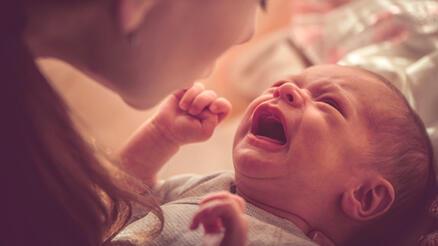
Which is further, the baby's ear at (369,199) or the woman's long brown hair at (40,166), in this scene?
the baby's ear at (369,199)

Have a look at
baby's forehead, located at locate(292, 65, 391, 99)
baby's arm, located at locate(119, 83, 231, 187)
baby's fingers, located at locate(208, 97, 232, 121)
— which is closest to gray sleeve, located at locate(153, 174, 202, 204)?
baby's arm, located at locate(119, 83, 231, 187)

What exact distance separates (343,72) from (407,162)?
17 cm

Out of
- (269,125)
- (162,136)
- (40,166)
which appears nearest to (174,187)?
(162,136)

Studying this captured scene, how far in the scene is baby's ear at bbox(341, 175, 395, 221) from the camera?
841 millimetres

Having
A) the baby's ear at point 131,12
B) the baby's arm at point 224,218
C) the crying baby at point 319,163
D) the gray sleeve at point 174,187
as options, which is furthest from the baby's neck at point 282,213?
the baby's ear at point 131,12

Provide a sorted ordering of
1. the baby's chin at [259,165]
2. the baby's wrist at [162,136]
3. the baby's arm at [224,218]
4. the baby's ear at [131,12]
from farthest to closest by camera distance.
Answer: the baby's wrist at [162,136] < the baby's chin at [259,165] < the baby's arm at [224,218] < the baby's ear at [131,12]

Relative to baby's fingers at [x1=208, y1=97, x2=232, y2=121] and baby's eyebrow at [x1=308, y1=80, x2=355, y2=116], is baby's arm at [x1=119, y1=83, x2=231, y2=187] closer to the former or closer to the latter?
baby's fingers at [x1=208, y1=97, x2=232, y2=121]

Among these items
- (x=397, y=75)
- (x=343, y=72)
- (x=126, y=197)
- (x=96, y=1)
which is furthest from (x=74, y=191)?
(x=397, y=75)

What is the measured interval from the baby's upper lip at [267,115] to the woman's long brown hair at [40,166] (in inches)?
10.1

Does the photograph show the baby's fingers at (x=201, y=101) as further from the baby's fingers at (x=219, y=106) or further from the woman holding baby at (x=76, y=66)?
the woman holding baby at (x=76, y=66)

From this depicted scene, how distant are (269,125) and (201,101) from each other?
110 millimetres

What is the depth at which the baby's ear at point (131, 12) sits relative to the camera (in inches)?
18.1

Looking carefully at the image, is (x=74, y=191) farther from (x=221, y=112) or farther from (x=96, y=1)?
(x=221, y=112)

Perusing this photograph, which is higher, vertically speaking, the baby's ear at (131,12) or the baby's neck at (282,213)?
the baby's ear at (131,12)
